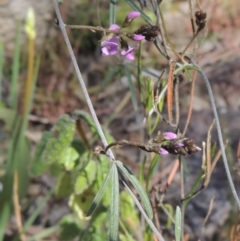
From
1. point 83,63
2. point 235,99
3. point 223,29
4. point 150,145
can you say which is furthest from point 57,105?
point 150,145

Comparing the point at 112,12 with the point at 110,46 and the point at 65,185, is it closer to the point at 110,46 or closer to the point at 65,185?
the point at 110,46

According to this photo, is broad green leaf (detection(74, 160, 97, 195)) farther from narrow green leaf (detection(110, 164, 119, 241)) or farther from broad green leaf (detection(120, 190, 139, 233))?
narrow green leaf (detection(110, 164, 119, 241))

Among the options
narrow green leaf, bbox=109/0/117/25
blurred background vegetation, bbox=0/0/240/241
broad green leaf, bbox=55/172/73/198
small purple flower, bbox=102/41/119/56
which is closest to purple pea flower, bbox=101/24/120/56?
small purple flower, bbox=102/41/119/56

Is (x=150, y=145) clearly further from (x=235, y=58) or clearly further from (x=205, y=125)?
(x=235, y=58)

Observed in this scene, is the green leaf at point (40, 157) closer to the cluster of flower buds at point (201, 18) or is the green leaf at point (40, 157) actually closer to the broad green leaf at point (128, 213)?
the broad green leaf at point (128, 213)

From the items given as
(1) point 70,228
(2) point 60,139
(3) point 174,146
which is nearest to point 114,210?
(3) point 174,146

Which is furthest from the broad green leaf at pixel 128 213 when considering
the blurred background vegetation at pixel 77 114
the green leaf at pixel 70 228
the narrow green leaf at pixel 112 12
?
the narrow green leaf at pixel 112 12
